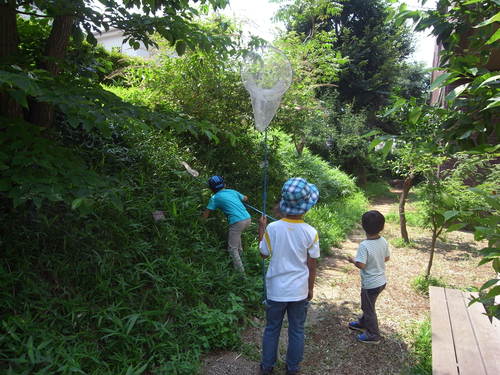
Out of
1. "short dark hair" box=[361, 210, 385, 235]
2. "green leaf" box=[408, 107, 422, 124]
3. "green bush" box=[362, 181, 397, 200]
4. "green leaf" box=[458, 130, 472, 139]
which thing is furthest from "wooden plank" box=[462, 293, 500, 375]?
"green bush" box=[362, 181, 397, 200]

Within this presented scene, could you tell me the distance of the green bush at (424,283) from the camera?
16.3ft

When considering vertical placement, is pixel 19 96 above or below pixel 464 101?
below

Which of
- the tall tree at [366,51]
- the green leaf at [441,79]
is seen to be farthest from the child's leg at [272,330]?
the tall tree at [366,51]

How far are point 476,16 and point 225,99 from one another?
16.8 ft

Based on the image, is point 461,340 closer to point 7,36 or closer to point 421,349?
point 421,349

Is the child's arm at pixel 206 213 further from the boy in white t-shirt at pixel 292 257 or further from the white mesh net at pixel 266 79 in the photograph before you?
the boy in white t-shirt at pixel 292 257

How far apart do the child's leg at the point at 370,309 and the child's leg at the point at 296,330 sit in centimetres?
92

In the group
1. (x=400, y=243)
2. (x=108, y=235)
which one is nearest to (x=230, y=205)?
(x=108, y=235)

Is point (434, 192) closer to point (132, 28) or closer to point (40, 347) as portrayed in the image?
point (132, 28)

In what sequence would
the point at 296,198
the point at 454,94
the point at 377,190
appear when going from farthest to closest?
1. the point at 377,190
2. the point at 296,198
3. the point at 454,94

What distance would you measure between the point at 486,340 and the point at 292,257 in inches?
63.4

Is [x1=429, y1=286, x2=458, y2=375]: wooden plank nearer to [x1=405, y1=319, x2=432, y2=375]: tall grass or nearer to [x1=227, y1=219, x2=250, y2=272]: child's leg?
[x1=405, y1=319, x2=432, y2=375]: tall grass

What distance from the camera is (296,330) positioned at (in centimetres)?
283

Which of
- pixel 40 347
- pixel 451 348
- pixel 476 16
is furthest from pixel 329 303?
pixel 476 16
